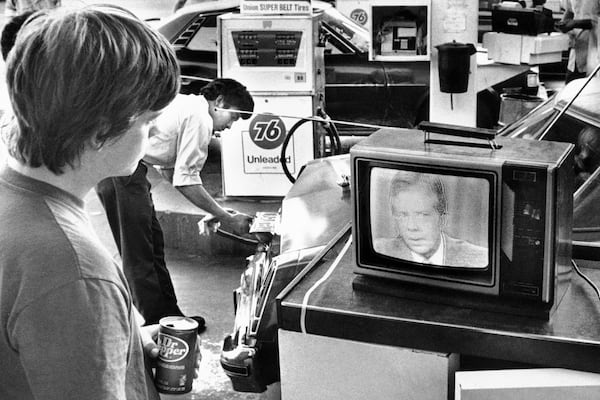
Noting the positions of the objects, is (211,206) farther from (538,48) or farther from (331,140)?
(538,48)

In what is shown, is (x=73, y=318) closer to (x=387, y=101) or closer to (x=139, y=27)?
(x=139, y=27)

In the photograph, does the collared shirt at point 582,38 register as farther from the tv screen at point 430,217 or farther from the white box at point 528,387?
the white box at point 528,387

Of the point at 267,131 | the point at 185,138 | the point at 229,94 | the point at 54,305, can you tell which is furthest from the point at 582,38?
the point at 54,305

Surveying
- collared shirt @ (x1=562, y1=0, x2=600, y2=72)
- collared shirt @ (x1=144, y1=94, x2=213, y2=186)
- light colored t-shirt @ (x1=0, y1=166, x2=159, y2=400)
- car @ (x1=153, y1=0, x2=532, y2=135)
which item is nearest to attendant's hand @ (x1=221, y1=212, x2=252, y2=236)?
collared shirt @ (x1=144, y1=94, x2=213, y2=186)

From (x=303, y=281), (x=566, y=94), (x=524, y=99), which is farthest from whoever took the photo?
(x=524, y=99)

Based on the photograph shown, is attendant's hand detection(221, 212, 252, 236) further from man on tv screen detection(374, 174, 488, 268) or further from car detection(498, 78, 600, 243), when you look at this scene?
man on tv screen detection(374, 174, 488, 268)

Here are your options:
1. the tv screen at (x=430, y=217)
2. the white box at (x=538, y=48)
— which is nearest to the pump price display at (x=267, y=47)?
the white box at (x=538, y=48)

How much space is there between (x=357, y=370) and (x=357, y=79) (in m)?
6.65

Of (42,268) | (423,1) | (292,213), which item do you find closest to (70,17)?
(42,268)

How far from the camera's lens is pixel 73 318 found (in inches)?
68.7

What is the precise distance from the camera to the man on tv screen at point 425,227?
2574 mm

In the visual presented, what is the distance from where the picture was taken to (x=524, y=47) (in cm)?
805

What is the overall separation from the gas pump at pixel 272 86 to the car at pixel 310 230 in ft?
9.43

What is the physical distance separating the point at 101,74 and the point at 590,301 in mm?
1559
